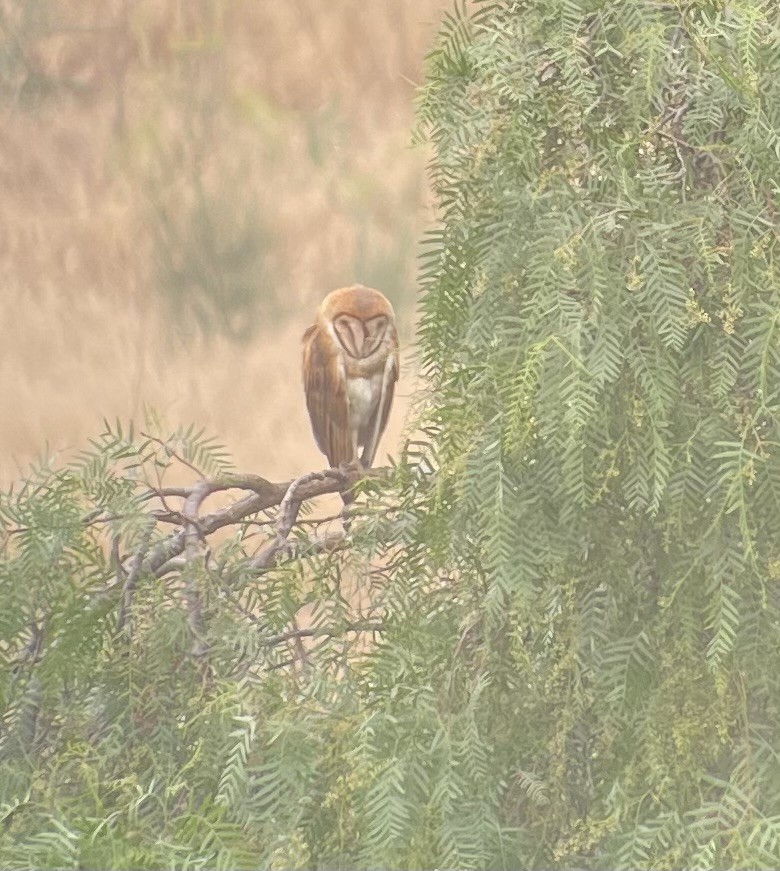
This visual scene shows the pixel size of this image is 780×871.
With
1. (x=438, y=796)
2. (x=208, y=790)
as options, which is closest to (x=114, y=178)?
(x=208, y=790)

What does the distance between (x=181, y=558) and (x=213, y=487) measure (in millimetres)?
52

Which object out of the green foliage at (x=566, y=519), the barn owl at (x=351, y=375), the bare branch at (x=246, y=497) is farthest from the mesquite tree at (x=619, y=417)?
the barn owl at (x=351, y=375)

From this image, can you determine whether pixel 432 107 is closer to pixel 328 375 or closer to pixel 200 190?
pixel 328 375

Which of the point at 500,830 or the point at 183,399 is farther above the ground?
the point at 183,399

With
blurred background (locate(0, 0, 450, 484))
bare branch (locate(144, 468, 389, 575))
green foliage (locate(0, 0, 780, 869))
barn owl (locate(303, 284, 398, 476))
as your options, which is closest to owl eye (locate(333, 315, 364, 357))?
barn owl (locate(303, 284, 398, 476))

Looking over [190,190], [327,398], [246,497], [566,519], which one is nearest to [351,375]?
[327,398]

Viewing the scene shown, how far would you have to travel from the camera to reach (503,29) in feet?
2.02

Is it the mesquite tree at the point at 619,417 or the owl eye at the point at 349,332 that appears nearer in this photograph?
the mesquite tree at the point at 619,417

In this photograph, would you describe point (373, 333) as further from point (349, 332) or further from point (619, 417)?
point (619, 417)

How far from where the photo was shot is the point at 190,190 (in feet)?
7.22

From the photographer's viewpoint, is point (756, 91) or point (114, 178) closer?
point (756, 91)

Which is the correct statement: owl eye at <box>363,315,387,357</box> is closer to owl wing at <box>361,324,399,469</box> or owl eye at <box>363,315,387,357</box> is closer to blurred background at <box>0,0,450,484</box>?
owl wing at <box>361,324,399,469</box>

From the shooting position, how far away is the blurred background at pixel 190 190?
2.19m

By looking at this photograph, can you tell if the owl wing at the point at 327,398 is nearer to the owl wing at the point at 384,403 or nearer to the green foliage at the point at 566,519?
the owl wing at the point at 384,403
